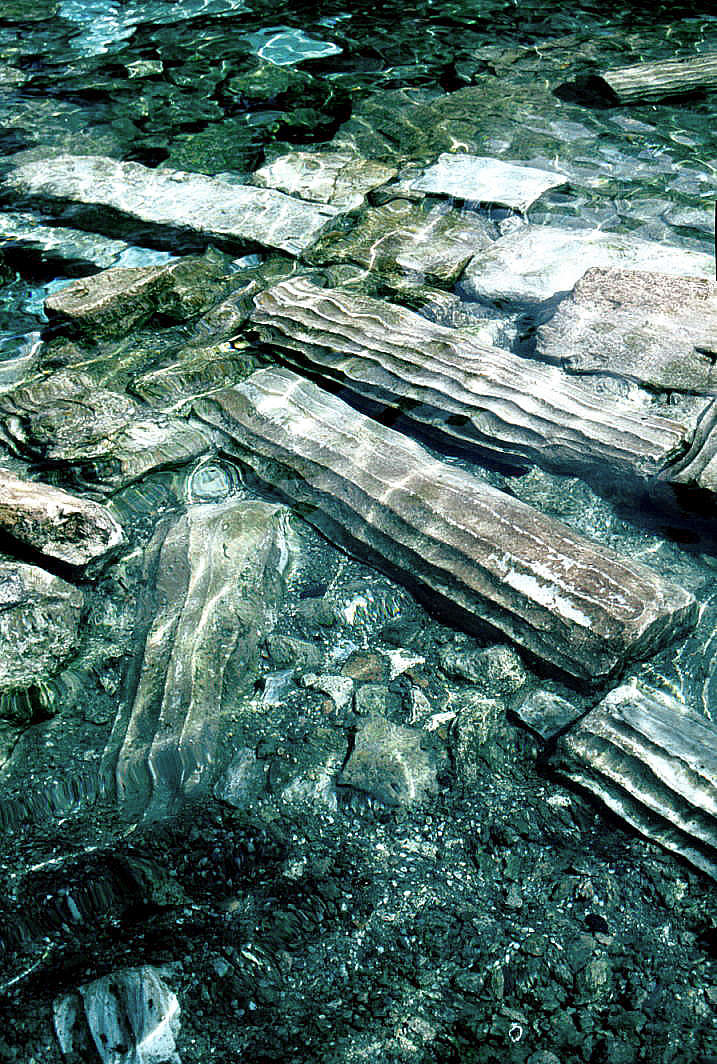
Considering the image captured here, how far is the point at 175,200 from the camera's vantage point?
5.24 metres

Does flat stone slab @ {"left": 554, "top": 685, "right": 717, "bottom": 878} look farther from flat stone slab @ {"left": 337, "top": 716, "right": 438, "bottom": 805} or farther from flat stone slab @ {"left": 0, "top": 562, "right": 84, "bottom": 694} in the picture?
flat stone slab @ {"left": 0, "top": 562, "right": 84, "bottom": 694}

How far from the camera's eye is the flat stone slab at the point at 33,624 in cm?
259

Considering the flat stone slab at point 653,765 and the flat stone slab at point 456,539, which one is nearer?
the flat stone slab at point 653,765

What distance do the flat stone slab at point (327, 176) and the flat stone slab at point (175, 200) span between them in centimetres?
12

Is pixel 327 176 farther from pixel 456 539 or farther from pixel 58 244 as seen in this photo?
pixel 456 539

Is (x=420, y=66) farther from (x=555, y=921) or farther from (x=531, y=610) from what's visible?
(x=555, y=921)

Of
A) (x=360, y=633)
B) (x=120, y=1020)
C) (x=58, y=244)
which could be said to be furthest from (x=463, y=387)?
(x=58, y=244)

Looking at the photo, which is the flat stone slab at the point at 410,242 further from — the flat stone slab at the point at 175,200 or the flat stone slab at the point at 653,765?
the flat stone slab at the point at 653,765

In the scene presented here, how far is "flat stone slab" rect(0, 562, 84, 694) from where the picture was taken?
2594mm

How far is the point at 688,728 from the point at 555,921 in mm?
Result: 592

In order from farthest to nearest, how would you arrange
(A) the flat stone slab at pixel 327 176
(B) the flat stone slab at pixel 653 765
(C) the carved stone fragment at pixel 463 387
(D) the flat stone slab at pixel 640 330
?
(A) the flat stone slab at pixel 327 176
(D) the flat stone slab at pixel 640 330
(C) the carved stone fragment at pixel 463 387
(B) the flat stone slab at pixel 653 765

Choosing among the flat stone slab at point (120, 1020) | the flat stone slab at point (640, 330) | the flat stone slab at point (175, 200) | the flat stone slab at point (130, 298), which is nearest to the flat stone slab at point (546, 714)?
the flat stone slab at point (120, 1020)

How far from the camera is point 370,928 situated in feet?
6.64

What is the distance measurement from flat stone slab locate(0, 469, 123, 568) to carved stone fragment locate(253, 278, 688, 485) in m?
1.15
